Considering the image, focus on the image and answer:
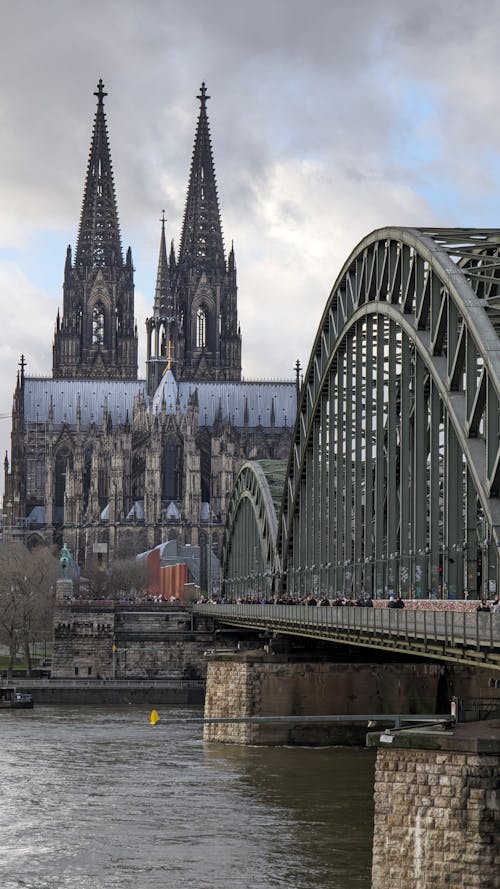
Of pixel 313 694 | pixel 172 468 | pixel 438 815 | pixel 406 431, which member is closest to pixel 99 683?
pixel 313 694

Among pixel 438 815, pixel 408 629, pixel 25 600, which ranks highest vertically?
pixel 25 600

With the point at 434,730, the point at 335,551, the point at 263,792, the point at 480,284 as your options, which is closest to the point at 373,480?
the point at 335,551

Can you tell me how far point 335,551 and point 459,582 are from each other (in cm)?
2209

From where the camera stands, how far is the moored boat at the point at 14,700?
312ft

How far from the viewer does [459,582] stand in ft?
158

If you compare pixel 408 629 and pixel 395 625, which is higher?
pixel 395 625

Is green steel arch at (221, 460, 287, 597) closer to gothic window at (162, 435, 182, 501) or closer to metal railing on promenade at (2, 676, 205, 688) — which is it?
metal railing on promenade at (2, 676, 205, 688)

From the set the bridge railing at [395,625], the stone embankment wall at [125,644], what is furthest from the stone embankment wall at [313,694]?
the stone embankment wall at [125,644]

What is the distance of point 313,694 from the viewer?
68438 mm

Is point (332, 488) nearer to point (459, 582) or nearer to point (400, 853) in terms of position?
point (459, 582)

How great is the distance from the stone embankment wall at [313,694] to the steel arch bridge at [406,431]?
356cm

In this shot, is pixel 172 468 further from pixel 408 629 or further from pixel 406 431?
pixel 408 629

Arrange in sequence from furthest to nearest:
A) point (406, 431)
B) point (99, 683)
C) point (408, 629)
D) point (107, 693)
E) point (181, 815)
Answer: point (99, 683)
point (107, 693)
point (406, 431)
point (181, 815)
point (408, 629)

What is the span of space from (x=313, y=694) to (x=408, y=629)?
26446 mm
